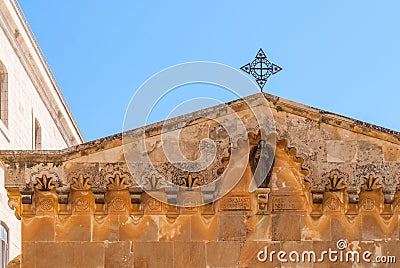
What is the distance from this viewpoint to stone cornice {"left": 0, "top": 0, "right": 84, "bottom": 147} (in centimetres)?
2892

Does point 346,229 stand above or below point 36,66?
below

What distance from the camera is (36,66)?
32.3 m

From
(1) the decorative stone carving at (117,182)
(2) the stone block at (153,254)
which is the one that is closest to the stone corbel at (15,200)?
(1) the decorative stone carving at (117,182)

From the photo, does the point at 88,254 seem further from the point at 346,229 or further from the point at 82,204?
the point at 346,229

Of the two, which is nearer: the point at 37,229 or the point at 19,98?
the point at 37,229

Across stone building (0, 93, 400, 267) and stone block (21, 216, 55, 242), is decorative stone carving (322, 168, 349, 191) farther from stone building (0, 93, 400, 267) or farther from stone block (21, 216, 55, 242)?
stone block (21, 216, 55, 242)

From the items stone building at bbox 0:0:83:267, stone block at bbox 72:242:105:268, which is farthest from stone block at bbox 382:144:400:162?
stone building at bbox 0:0:83:267

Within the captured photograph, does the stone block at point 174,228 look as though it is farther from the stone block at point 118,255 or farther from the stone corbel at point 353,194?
the stone corbel at point 353,194

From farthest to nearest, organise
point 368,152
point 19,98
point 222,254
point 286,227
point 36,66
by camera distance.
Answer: point 36,66, point 19,98, point 368,152, point 286,227, point 222,254

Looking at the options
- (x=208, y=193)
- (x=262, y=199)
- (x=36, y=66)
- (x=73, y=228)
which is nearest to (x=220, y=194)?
(x=208, y=193)

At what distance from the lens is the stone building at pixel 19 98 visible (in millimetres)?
28469

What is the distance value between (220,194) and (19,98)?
12.2m

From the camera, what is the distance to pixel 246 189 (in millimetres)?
19531

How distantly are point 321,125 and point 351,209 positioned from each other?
4.64ft
